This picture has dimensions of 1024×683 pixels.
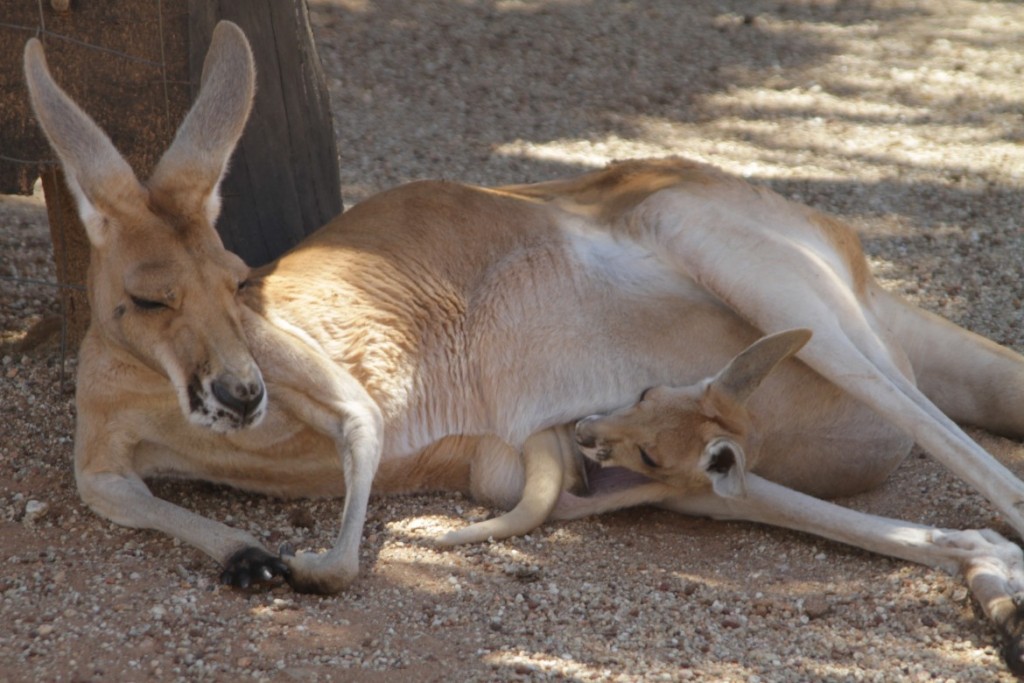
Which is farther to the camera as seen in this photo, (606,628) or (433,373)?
(433,373)

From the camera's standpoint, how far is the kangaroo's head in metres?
3.60

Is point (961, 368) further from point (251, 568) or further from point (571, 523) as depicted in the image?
point (251, 568)

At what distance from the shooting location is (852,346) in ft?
13.9

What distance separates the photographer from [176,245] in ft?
12.2

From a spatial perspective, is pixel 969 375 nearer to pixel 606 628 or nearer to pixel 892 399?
pixel 892 399

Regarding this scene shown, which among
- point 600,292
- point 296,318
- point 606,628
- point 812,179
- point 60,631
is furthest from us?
point 812,179

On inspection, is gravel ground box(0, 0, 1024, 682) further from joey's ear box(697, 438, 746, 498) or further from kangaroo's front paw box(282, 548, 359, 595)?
joey's ear box(697, 438, 746, 498)

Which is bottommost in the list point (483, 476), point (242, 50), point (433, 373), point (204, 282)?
point (483, 476)

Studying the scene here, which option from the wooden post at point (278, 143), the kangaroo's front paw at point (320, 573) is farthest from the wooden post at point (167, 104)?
the kangaroo's front paw at point (320, 573)

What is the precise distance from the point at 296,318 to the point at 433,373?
1.57ft

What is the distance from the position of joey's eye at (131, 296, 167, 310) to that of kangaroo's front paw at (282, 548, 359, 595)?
77 cm

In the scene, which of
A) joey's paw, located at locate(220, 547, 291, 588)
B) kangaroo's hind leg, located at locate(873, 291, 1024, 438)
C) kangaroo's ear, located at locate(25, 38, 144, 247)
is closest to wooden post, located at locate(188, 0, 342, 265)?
kangaroo's ear, located at locate(25, 38, 144, 247)

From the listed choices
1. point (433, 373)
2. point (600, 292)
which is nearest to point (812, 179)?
point (600, 292)

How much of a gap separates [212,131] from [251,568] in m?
1.24
